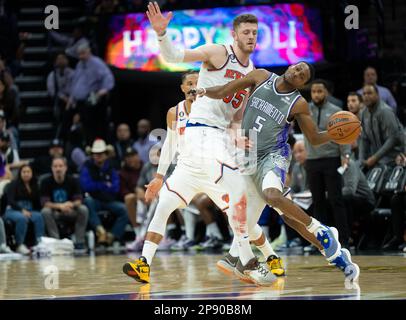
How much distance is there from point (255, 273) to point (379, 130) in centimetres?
573

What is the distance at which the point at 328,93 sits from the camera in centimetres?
1288

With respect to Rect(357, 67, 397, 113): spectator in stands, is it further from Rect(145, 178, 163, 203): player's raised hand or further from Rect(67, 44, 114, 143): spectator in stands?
Rect(145, 178, 163, 203): player's raised hand

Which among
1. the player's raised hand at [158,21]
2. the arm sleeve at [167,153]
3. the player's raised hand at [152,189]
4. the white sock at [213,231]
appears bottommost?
the white sock at [213,231]

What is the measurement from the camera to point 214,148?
7.92 meters

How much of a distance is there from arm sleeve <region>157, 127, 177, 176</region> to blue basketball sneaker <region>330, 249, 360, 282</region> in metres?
1.83

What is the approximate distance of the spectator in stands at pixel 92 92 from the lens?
17.1 metres

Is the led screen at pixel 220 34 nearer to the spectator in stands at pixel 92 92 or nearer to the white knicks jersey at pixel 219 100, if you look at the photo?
the spectator in stands at pixel 92 92

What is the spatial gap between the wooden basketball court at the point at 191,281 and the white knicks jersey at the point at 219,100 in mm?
1432

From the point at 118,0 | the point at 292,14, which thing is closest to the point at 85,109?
the point at 118,0

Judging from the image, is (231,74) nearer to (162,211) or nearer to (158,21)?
(158,21)

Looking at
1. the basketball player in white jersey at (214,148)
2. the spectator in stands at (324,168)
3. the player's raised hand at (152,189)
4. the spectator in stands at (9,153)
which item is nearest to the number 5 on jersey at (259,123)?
the basketball player in white jersey at (214,148)
